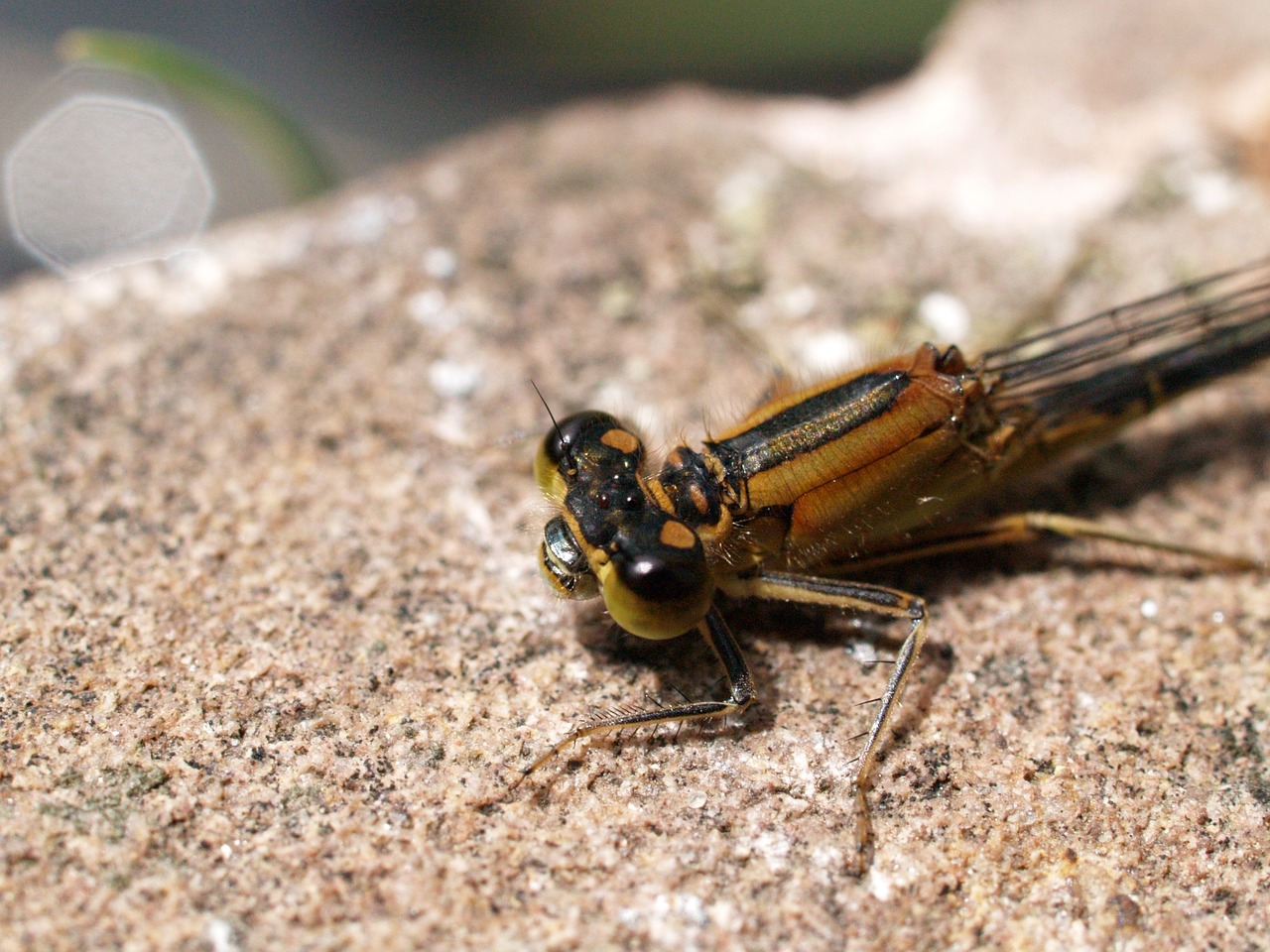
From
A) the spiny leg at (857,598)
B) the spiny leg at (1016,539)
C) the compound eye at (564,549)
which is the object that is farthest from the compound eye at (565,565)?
the spiny leg at (1016,539)

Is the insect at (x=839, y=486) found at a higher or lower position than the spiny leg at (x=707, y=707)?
higher

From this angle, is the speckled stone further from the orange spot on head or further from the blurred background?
the blurred background

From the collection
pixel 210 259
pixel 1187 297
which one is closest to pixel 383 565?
pixel 210 259

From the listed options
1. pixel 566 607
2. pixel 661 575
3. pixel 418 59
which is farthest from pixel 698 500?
pixel 418 59

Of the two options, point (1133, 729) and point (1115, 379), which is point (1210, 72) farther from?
point (1133, 729)

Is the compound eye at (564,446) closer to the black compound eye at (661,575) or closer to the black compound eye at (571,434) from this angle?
the black compound eye at (571,434)

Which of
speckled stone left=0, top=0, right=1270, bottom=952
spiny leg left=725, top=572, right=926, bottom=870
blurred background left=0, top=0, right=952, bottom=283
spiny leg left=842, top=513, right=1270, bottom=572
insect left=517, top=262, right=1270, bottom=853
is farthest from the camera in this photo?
blurred background left=0, top=0, right=952, bottom=283

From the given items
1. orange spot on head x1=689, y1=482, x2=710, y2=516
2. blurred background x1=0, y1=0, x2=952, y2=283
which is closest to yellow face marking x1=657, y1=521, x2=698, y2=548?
orange spot on head x1=689, y1=482, x2=710, y2=516

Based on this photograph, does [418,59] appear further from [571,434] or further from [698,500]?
[698,500]
